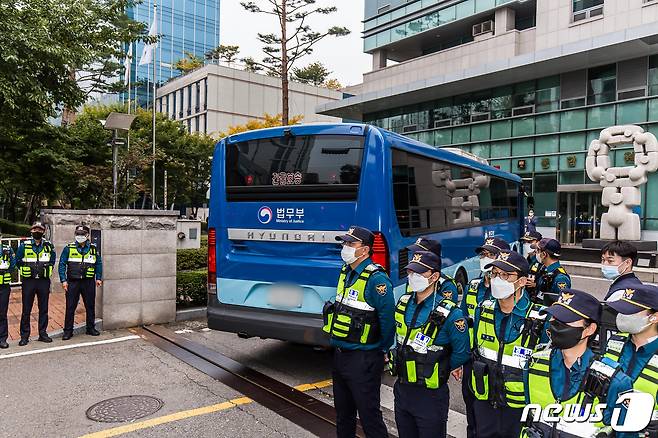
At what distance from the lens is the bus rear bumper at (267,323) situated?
5.55 meters

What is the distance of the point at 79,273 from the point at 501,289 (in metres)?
6.48

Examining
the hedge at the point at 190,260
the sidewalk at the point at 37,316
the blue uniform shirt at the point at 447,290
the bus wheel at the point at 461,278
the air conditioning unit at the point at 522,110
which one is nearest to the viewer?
the blue uniform shirt at the point at 447,290

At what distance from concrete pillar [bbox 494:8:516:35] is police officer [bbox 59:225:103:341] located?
88.6 ft

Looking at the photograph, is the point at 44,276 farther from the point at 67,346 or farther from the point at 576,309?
the point at 576,309

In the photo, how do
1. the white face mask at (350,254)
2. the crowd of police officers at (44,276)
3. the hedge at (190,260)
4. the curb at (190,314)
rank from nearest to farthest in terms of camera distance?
1. the white face mask at (350,254)
2. the crowd of police officers at (44,276)
3. the curb at (190,314)
4. the hedge at (190,260)

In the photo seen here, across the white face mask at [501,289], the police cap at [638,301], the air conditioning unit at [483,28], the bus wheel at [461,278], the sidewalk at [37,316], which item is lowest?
the sidewalk at [37,316]

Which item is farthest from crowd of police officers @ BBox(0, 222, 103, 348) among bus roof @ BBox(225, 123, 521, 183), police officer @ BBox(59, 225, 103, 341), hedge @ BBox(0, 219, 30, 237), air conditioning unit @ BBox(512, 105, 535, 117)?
air conditioning unit @ BBox(512, 105, 535, 117)

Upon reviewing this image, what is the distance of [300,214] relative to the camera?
19.3 ft

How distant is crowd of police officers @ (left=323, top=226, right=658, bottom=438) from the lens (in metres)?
2.32

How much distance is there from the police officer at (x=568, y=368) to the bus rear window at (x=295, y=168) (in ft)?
11.2

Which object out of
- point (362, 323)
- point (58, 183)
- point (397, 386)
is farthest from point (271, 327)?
point (58, 183)

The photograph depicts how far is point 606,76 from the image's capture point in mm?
23234

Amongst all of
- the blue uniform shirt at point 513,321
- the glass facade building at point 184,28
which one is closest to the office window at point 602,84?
the blue uniform shirt at point 513,321

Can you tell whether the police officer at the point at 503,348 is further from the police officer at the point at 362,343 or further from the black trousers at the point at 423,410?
the police officer at the point at 362,343
